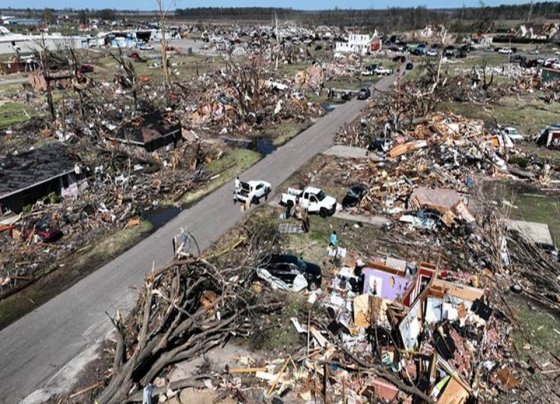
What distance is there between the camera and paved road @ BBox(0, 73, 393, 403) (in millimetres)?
13141

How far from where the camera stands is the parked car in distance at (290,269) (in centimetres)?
1650

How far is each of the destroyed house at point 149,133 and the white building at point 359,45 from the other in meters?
58.1

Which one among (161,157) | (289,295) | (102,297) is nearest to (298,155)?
(161,157)

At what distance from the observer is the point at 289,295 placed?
16.3m

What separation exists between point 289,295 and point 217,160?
1584 cm

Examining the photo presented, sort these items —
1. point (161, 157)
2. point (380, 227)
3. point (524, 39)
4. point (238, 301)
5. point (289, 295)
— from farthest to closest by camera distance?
1. point (524, 39)
2. point (161, 157)
3. point (380, 227)
4. point (289, 295)
5. point (238, 301)

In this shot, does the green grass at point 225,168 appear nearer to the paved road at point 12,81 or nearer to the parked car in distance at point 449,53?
the paved road at point 12,81

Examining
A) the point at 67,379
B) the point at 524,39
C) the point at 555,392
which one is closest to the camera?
the point at 555,392

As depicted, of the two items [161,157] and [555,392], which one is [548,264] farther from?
[161,157]

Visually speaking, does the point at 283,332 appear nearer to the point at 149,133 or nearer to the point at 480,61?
→ the point at 149,133

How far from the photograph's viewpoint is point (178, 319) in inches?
519

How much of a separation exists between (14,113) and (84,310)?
3535cm

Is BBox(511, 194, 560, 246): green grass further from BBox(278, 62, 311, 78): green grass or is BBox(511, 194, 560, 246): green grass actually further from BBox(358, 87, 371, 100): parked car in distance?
BBox(278, 62, 311, 78): green grass

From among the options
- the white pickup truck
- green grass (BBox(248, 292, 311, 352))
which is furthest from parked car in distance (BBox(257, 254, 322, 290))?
the white pickup truck
